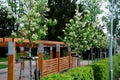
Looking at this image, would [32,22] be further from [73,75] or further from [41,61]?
[41,61]

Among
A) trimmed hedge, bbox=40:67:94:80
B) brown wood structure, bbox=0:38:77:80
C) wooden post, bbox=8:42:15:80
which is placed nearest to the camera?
trimmed hedge, bbox=40:67:94:80

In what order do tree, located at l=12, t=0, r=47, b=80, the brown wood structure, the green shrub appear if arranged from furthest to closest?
the brown wood structure
tree, located at l=12, t=0, r=47, b=80
the green shrub

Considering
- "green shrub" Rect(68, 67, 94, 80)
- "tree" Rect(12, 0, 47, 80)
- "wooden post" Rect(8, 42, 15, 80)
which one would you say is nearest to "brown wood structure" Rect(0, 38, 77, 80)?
"wooden post" Rect(8, 42, 15, 80)

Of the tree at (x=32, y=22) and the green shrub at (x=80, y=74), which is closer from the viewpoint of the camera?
the green shrub at (x=80, y=74)

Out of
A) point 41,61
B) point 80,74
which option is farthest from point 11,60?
point 41,61

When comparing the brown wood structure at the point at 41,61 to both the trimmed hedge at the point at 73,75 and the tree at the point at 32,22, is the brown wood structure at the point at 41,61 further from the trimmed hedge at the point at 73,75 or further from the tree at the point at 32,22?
the trimmed hedge at the point at 73,75

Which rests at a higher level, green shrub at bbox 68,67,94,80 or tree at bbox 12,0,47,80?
tree at bbox 12,0,47,80

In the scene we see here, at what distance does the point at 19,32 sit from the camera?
13.8 m

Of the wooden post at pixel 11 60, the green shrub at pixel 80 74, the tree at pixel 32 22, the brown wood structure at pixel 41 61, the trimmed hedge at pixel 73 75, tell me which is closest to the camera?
the trimmed hedge at pixel 73 75

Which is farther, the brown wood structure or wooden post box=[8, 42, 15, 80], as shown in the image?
the brown wood structure

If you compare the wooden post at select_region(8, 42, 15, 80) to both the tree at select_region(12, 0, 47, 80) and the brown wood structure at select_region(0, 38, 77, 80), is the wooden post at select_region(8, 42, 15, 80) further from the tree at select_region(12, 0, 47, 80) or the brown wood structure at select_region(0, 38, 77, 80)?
the tree at select_region(12, 0, 47, 80)

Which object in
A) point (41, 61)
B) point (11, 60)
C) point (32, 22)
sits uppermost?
point (32, 22)

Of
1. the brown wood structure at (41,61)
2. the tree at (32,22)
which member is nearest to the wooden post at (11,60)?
the brown wood structure at (41,61)

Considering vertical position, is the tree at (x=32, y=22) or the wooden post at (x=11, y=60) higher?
the tree at (x=32, y=22)
